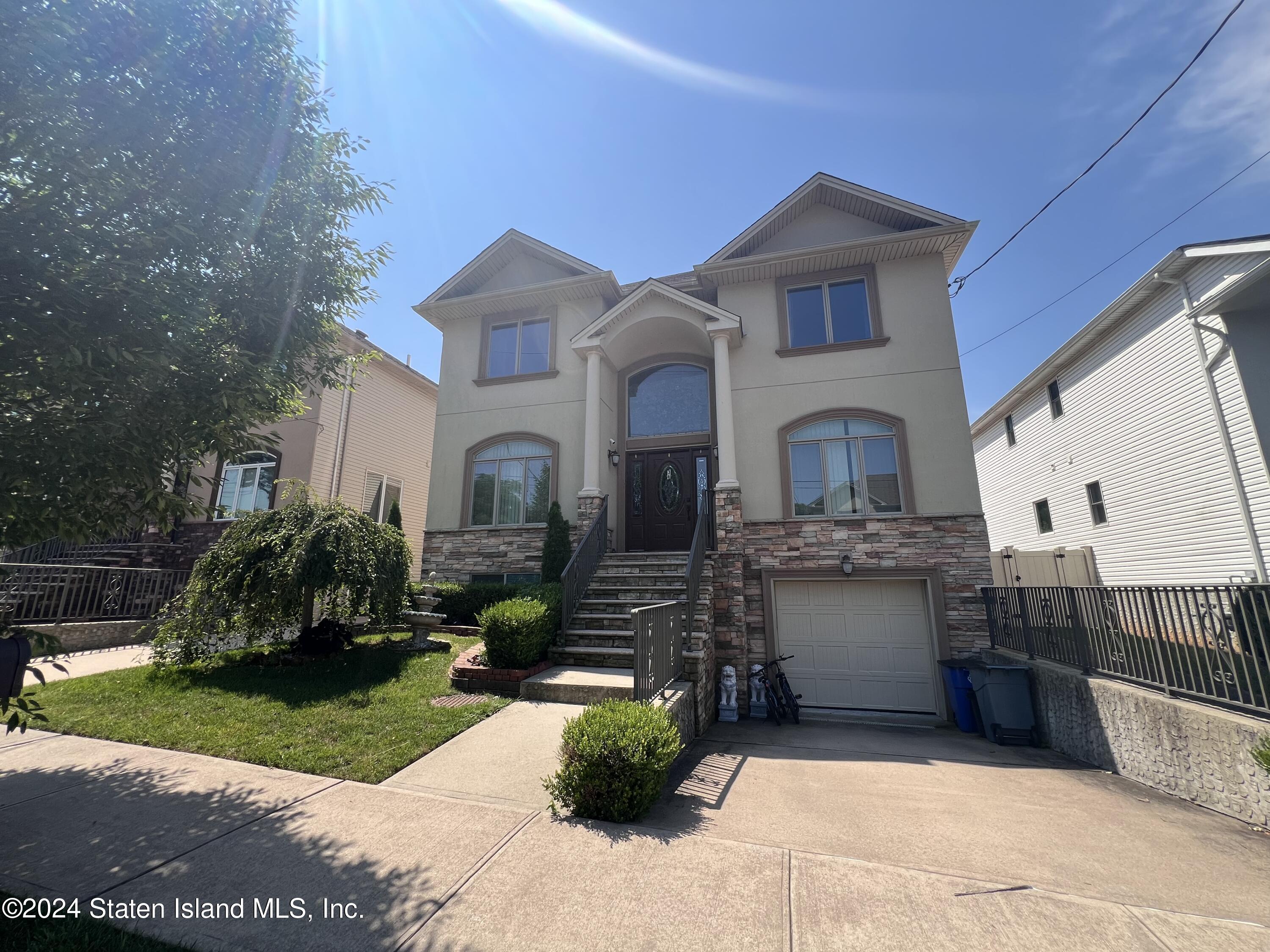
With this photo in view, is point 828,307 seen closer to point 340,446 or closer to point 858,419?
point 858,419

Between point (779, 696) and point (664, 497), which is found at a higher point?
point (664, 497)

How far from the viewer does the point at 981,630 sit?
873 centimetres

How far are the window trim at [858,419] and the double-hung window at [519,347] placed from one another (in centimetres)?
574

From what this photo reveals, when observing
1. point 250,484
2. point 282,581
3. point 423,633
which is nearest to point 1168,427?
point 423,633

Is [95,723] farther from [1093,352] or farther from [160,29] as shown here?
[1093,352]

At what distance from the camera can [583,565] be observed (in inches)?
361

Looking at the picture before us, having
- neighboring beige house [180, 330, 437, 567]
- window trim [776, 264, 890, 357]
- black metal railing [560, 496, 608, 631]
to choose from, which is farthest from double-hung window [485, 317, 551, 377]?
window trim [776, 264, 890, 357]

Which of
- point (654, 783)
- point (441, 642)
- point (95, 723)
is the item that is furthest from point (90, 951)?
point (441, 642)

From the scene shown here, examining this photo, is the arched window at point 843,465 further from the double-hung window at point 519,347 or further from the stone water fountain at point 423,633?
the stone water fountain at point 423,633

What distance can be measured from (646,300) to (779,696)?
8.08 meters

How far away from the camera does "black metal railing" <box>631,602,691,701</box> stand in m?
5.46

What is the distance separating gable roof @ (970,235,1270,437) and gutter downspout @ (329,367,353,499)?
59.1 ft

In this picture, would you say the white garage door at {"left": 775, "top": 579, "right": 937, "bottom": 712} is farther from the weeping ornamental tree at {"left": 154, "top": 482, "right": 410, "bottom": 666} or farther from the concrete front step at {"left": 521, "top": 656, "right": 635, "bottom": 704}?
the weeping ornamental tree at {"left": 154, "top": 482, "right": 410, "bottom": 666}

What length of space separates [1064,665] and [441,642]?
9.13m
